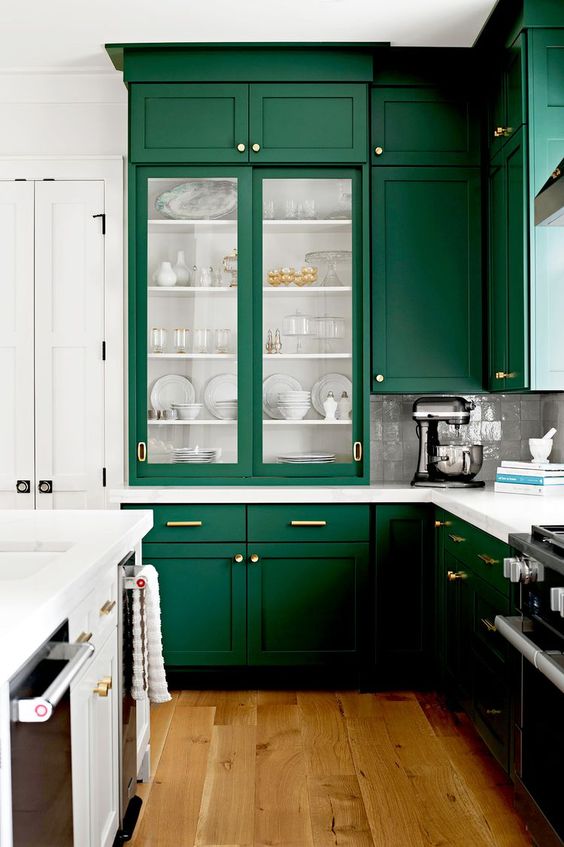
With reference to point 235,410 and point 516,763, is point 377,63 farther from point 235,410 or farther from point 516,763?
point 516,763

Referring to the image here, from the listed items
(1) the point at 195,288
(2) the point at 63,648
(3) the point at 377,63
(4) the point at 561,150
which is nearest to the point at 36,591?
(2) the point at 63,648

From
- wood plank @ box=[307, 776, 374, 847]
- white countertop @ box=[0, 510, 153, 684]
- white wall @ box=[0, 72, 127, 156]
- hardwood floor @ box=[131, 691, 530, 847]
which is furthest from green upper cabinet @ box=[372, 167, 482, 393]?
wood plank @ box=[307, 776, 374, 847]

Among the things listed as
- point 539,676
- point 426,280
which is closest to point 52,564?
point 539,676

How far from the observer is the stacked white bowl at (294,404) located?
350 centimetres

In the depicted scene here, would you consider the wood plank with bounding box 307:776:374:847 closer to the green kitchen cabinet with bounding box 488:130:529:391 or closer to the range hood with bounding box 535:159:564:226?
the green kitchen cabinet with bounding box 488:130:529:391

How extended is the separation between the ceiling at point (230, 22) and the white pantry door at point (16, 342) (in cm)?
71

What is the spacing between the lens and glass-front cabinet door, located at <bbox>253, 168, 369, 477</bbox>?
11.3 feet

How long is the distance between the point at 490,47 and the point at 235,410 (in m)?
1.95

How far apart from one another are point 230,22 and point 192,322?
48.9 inches

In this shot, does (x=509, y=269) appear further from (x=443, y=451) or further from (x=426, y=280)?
(x=443, y=451)

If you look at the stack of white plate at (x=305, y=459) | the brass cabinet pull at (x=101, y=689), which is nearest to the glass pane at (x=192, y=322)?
the stack of white plate at (x=305, y=459)

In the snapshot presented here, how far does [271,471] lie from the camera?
3.47m

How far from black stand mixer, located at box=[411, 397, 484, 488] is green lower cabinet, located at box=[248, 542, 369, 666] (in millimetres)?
458

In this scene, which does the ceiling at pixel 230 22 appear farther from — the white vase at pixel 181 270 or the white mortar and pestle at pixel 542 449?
the white mortar and pestle at pixel 542 449
